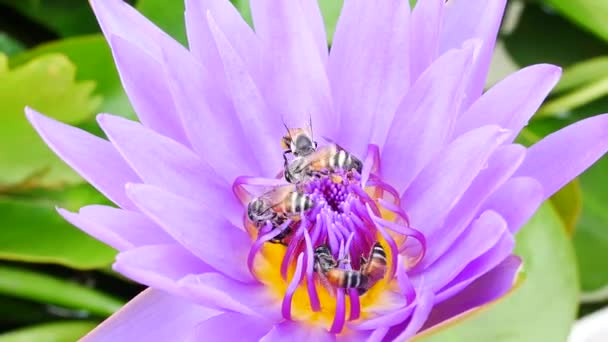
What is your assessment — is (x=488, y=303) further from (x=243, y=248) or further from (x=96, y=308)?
(x=96, y=308)

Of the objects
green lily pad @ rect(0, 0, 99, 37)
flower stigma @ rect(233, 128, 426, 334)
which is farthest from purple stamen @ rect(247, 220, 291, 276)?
green lily pad @ rect(0, 0, 99, 37)

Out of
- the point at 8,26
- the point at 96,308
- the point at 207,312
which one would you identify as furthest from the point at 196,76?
the point at 8,26

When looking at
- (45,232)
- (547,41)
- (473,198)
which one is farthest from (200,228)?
(547,41)

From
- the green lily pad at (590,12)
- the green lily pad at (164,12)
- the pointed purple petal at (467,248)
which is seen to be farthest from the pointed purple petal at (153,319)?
the green lily pad at (590,12)

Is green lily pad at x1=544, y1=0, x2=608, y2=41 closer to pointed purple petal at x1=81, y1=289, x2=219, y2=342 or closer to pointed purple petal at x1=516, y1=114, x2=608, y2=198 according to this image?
pointed purple petal at x1=516, y1=114, x2=608, y2=198

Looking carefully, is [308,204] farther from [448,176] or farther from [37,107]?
[37,107]

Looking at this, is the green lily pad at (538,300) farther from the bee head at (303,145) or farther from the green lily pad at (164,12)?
the green lily pad at (164,12)

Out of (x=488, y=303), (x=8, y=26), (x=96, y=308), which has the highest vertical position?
(x=8, y=26)
